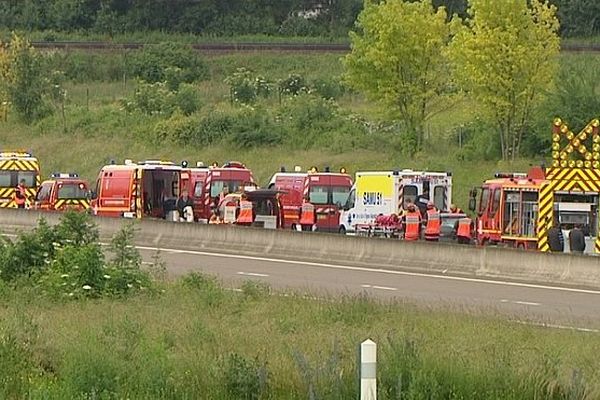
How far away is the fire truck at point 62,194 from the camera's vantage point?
5022 centimetres

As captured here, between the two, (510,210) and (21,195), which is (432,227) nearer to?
(510,210)

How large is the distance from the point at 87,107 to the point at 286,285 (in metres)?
57.0

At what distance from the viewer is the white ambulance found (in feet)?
145

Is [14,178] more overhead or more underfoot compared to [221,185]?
more underfoot

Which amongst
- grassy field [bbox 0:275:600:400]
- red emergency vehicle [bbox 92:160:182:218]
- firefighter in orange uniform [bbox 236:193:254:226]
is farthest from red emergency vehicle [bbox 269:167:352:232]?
grassy field [bbox 0:275:600:400]

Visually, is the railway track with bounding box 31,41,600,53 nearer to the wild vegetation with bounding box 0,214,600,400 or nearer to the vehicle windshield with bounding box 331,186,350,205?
→ the vehicle windshield with bounding box 331,186,350,205

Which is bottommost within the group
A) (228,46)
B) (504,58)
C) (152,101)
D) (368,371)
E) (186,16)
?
(368,371)

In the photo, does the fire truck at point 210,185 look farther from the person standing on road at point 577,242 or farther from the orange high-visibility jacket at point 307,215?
the person standing on road at point 577,242

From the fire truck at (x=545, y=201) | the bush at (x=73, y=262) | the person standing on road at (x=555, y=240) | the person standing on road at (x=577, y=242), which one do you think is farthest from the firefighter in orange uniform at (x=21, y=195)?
the bush at (x=73, y=262)

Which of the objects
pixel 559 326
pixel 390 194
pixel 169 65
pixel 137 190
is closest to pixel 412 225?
pixel 390 194

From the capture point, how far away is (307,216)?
46219 millimetres

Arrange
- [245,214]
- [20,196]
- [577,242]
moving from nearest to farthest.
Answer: [577,242]
[245,214]
[20,196]

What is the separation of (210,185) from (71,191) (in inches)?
207

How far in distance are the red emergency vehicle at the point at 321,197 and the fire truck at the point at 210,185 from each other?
1.82 m
